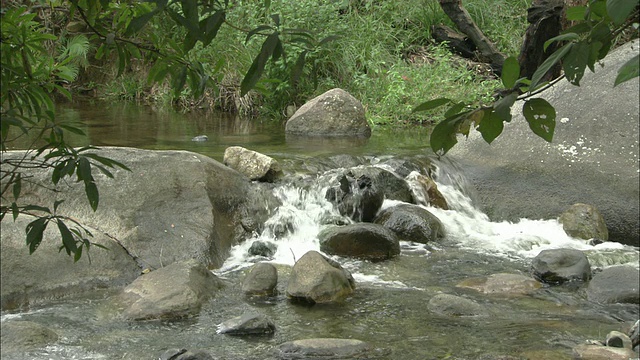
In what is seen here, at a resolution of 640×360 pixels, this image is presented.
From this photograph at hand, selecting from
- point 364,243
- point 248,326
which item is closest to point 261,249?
point 364,243

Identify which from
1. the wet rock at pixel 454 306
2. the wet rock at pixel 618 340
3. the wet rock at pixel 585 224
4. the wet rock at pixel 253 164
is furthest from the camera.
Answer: the wet rock at pixel 253 164

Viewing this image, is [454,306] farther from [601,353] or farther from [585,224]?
[585,224]

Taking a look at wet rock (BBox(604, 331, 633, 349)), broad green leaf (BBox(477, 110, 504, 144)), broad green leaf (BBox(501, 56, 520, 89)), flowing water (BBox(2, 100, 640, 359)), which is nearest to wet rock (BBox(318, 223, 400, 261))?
flowing water (BBox(2, 100, 640, 359))

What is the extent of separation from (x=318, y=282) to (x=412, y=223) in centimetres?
197

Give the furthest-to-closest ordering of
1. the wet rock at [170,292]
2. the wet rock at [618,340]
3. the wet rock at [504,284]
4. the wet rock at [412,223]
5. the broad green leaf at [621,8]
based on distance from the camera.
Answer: the wet rock at [412,223] → the wet rock at [504,284] → the wet rock at [170,292] → the wet rock at [618,340] → the broad green leaf at [621,8]

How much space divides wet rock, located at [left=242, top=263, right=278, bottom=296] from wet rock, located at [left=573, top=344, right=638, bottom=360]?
82.7 inches

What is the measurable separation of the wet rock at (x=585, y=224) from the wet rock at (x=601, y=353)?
284 centimetres

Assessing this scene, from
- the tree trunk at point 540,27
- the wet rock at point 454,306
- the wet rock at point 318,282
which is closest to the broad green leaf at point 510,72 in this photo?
the wet rock at point 454,306

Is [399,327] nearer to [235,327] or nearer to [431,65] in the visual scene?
[235,327]

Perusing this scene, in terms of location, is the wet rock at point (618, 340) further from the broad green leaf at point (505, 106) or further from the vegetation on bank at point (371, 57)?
the vegetation on bank at point (371, 57)

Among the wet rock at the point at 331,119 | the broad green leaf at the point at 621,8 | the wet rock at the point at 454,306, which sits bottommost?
the wet rock at the point at 454,306

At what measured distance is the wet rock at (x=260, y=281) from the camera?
18.6 ft

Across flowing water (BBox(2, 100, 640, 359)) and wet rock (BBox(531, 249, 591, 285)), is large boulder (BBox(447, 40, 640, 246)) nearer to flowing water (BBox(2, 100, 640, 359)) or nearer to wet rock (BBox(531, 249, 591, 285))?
flowing water (BBox(2, 100, 640, 359))

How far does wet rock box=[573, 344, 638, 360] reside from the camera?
14.8 feet
